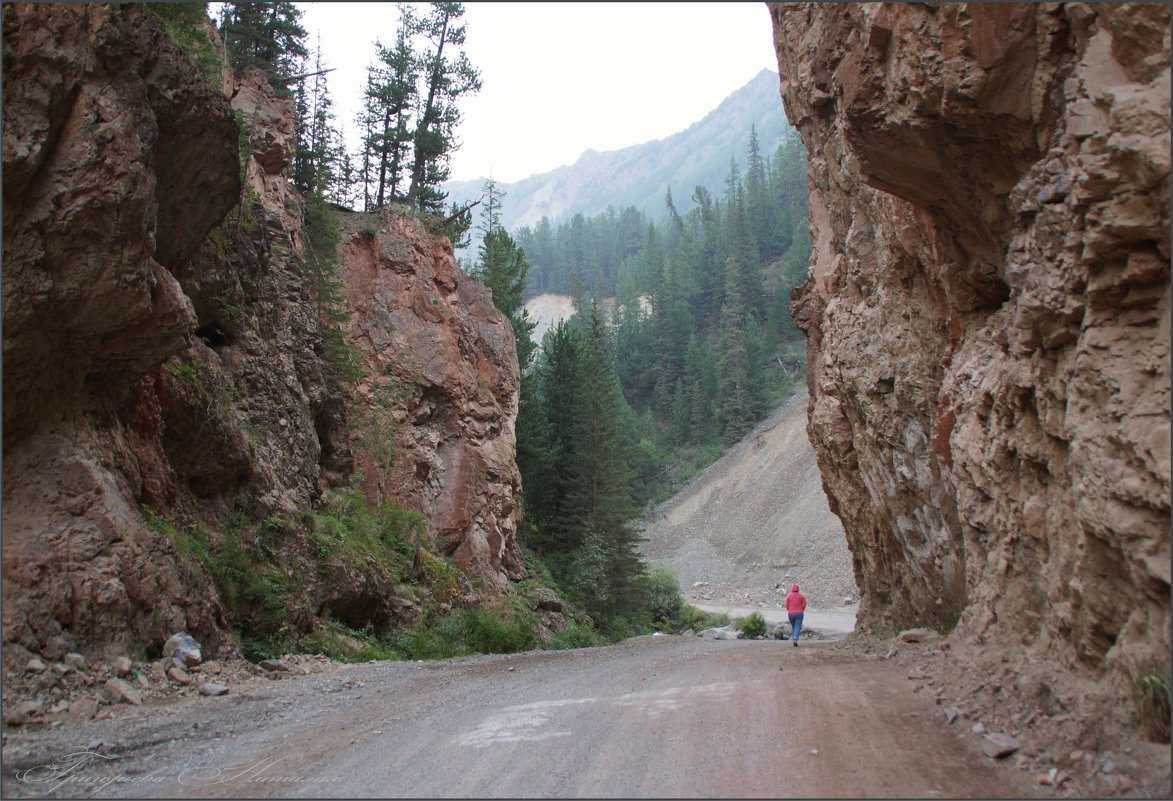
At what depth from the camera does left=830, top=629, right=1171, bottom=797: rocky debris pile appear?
4.84 metres

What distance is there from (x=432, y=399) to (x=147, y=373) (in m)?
14.0

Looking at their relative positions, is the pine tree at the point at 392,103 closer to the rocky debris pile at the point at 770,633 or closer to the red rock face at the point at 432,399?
the red rock face at the point at 432,399

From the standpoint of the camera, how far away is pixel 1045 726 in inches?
230

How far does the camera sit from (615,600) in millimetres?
29344

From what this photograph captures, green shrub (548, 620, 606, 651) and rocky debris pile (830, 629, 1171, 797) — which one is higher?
rocky debris pile (830, 629, 1171, 797)

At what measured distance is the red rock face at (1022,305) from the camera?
5.61 metres

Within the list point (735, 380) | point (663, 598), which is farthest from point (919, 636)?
point (735, 380)

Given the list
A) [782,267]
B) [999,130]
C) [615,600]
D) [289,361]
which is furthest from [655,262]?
[999,130]

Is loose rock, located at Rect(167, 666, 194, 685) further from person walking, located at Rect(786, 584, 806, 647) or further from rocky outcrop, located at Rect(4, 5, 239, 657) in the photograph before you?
person walking, located at Rect(786, 584, 806, 647)

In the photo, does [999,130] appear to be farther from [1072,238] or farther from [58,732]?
[58,732]

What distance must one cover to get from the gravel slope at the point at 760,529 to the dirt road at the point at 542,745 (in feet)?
103

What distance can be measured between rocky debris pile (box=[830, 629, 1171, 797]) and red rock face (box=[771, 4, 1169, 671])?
37 centimetres

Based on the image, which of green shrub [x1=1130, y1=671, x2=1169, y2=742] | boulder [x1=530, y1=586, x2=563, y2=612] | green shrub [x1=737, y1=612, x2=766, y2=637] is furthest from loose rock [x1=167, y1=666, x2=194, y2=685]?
green shrub [x1=737, y1=612, x2=766, y2=637]

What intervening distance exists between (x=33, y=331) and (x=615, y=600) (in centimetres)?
2347
